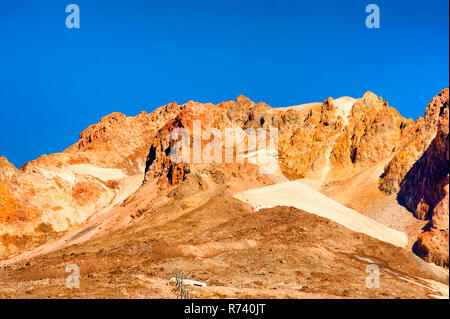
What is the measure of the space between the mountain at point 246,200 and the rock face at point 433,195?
0.81 feet

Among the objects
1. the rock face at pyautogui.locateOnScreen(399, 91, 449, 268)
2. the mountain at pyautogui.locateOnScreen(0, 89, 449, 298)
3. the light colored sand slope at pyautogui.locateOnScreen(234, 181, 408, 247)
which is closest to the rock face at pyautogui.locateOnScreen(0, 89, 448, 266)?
the rock face at pyautogui.locateOnScreen(399, 91, 449, 268)

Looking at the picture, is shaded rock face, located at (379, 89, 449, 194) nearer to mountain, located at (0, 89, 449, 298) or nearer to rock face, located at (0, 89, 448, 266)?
rock face, located at (0, 89, 448, 266)

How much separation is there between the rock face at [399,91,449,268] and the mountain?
0.25 m

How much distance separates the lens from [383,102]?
134 metres

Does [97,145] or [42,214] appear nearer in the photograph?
[42,214]

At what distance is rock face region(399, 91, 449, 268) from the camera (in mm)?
60219

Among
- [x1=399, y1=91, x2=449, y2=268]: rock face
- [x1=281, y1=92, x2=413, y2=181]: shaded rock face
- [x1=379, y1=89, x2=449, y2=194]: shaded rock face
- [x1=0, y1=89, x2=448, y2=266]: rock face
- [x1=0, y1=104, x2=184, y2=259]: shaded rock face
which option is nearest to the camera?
[x1=399, y1=91, x2=449, y2=268]: rock face

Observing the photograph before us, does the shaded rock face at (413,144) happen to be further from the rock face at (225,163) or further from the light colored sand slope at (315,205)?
the light colored sand slope at (315,205)

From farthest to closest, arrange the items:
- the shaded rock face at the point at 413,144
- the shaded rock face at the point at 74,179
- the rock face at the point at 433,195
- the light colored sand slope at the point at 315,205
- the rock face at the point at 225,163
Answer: the shaded rock face at the point at 413,144 < the shaded rock face at the point at 74,179 < the rock face at the point at 225,163 < the light colored sand slope at the point at 315,205 < the rock face at the point at 433,195

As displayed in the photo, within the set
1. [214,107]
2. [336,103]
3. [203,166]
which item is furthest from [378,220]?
[214,107]

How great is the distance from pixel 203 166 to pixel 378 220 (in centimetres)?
3096

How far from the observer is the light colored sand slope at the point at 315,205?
67.1m

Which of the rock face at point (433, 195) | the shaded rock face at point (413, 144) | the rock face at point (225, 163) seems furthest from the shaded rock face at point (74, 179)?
the rock face at point (433, 195)
